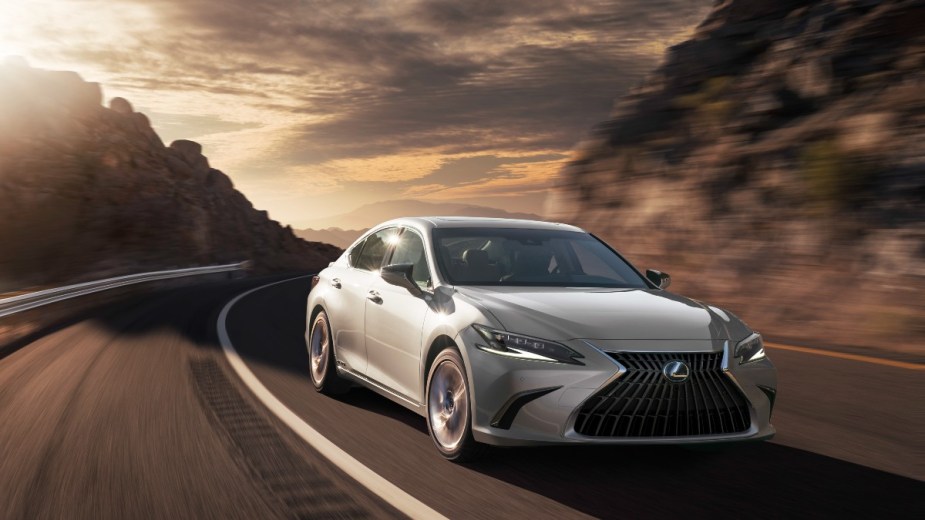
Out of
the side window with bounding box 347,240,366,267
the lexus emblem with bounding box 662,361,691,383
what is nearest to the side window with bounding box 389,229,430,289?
the side window with bounding box 347,240,366,267

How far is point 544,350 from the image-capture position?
17.1ft

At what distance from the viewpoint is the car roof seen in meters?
7.18

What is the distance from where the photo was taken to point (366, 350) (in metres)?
7.20

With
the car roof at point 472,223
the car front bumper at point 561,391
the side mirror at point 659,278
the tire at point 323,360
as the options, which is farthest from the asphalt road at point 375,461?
the car roof at point 472,223

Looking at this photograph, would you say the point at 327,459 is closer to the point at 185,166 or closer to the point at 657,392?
the point at 657,392

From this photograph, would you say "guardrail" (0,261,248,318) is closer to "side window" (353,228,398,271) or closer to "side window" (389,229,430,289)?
"side window" (353,228,398,271)

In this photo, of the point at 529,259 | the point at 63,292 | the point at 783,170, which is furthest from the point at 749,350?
the point at 63,292

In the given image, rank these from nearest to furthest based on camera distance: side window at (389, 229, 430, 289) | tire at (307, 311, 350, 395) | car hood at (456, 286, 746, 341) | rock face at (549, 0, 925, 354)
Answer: car hood at (456, 286, 746, 341), side window at (389, 229, 430, 289), tire at (307, 311, 350, 395), rock face at (549, 0, 925, 354)

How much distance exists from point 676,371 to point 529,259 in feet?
7.01

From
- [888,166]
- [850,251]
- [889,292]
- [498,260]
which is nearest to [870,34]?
[888,166]

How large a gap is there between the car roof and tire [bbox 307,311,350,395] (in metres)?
1.19

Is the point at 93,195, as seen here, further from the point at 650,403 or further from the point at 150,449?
the point at 650,403

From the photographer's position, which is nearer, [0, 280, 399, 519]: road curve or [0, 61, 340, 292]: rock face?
[0, 280, 399, 519]: road curve

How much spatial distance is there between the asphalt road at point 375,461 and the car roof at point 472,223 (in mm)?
1462
